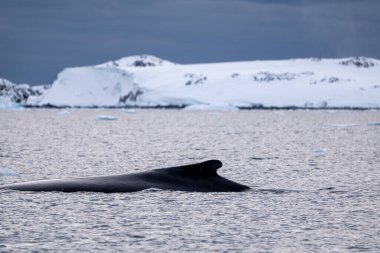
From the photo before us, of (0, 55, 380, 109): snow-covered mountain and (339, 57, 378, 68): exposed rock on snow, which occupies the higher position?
(339, 57, 378, 68): exposed rock on snow

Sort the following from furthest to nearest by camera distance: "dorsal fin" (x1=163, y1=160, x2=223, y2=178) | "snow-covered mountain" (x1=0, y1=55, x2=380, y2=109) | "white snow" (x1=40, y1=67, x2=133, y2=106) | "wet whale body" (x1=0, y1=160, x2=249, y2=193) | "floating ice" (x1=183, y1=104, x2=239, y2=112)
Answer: "white snow" (x1=40, y1=67, x2=133, y2=106) < "snow-covered mountain" (x1=0, y1=55, x2=380, y2=109) < "floating ice" (x1=183, y1=104, x2=239, y2=112) < "dorsal fin" (x1=163, y1=160, x2=223, y2=178) < "wet whale body" (x1=0, y1=160, x2=249, y2=193)

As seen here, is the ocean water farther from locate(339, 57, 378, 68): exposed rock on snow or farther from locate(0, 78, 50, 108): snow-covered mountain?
locate(0, 78, 50, 108): snow-covered mountain

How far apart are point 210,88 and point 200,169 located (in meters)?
121

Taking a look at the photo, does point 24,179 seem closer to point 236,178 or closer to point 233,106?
point 236,178

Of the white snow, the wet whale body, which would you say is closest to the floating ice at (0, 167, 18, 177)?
the wet whale body

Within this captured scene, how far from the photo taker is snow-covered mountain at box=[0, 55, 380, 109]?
417 ft

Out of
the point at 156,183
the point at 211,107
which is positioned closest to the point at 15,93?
the point at 211,107

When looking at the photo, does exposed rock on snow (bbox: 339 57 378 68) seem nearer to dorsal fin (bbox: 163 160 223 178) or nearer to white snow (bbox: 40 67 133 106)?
white snow (bbox: 40 67 133 106)

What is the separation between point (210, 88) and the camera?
132 m

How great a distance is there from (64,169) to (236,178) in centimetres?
351

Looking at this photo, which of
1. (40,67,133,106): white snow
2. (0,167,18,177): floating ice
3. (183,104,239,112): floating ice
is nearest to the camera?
(0,167,18,177): floating ice

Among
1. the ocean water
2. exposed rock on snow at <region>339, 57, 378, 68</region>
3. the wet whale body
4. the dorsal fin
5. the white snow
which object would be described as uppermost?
exposed rock on snow at <region>339, 57, 378, 68</region>

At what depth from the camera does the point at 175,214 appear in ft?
30.7

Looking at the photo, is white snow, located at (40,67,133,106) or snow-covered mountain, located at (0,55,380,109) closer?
snow-covered mountain, located at (0,55,380,109)
